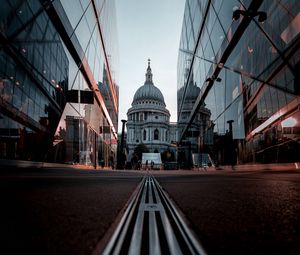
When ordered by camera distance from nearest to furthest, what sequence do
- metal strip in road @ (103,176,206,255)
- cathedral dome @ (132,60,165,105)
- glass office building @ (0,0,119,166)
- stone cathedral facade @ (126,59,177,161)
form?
metal strip in road @ (103,176,206,255), glass office building @ (0,0,119,166), stone cathedral facade @ (126,59,177,161), cathedral dome @ (132,60,165,105)

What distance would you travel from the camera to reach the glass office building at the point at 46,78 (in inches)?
233

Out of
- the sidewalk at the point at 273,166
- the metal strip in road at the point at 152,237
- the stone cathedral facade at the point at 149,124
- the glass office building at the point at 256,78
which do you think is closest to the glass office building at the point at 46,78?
the metal strip in road at the point at 152,237

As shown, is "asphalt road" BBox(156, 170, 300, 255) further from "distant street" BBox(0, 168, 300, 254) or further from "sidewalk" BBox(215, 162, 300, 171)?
"sidewalk" BBox(215, 162, 300, 171)

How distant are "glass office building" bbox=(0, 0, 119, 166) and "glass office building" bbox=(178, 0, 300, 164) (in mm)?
5895

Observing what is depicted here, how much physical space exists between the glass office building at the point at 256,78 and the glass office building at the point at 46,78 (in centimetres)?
589

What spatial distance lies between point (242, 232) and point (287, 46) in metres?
5.53

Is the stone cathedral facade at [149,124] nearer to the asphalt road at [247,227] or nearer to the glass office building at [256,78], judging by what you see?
the glass office building at [256,78]

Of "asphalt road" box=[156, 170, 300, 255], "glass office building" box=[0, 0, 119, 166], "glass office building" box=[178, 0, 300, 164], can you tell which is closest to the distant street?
"asphalt road" box=[156, 170, 300, 255]

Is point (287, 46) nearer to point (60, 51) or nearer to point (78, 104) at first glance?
point (60, 51)

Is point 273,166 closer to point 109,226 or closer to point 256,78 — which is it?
point 256,78

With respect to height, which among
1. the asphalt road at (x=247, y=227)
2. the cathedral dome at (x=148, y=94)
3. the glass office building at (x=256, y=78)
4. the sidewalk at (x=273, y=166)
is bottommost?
the asphalt road at (x=247, y=227)

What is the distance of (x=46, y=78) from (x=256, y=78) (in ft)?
22.6

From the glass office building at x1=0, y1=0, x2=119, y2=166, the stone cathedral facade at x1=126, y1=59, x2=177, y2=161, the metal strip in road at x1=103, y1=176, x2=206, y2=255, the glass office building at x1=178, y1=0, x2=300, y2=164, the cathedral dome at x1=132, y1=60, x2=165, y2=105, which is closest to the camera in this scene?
the metal strip in road at x1=103, y1=176, x2=206, y2=255

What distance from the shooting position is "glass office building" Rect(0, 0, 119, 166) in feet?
19.4
